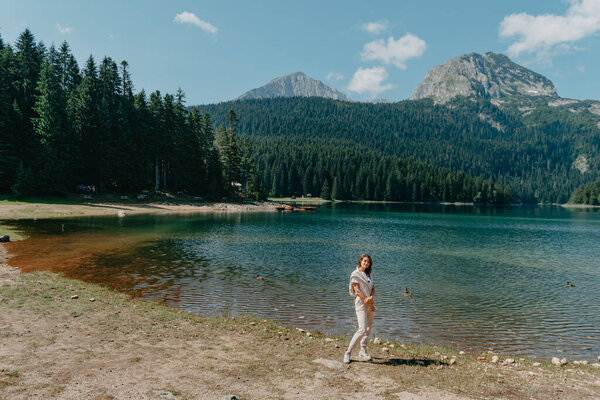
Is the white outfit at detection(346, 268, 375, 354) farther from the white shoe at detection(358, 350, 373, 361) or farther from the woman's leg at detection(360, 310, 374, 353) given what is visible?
the white shoe at detection(358, 350, 373, 361)

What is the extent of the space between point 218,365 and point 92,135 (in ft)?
271

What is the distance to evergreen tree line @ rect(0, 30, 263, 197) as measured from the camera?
216 ft

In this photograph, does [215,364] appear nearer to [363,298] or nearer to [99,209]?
[363,298]

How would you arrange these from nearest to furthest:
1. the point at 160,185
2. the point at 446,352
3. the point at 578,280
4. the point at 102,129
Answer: the point at 446,352 < the point at 578,280 < the point at 102,129 < the point at 160,185

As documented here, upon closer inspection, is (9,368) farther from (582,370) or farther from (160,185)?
(160,185)

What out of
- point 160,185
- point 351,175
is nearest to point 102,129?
point 160,185

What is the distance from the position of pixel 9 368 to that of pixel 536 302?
24019 millimetres

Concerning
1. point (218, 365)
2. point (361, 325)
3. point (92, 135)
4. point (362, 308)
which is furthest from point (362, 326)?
point (92, 135)

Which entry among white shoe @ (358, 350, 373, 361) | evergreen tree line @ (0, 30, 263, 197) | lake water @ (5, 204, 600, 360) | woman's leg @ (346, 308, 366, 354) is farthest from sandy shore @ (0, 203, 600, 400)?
evergreen tree line @ (0, 30, 263, 197)

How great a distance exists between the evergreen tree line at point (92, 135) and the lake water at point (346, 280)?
27420mm

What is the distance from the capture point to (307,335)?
13.1 meters

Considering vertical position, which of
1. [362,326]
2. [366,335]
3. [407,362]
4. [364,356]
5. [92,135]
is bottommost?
[407,362]

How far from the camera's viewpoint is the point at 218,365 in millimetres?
9758

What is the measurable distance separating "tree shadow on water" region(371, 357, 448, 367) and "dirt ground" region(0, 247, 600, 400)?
0.03 meters
